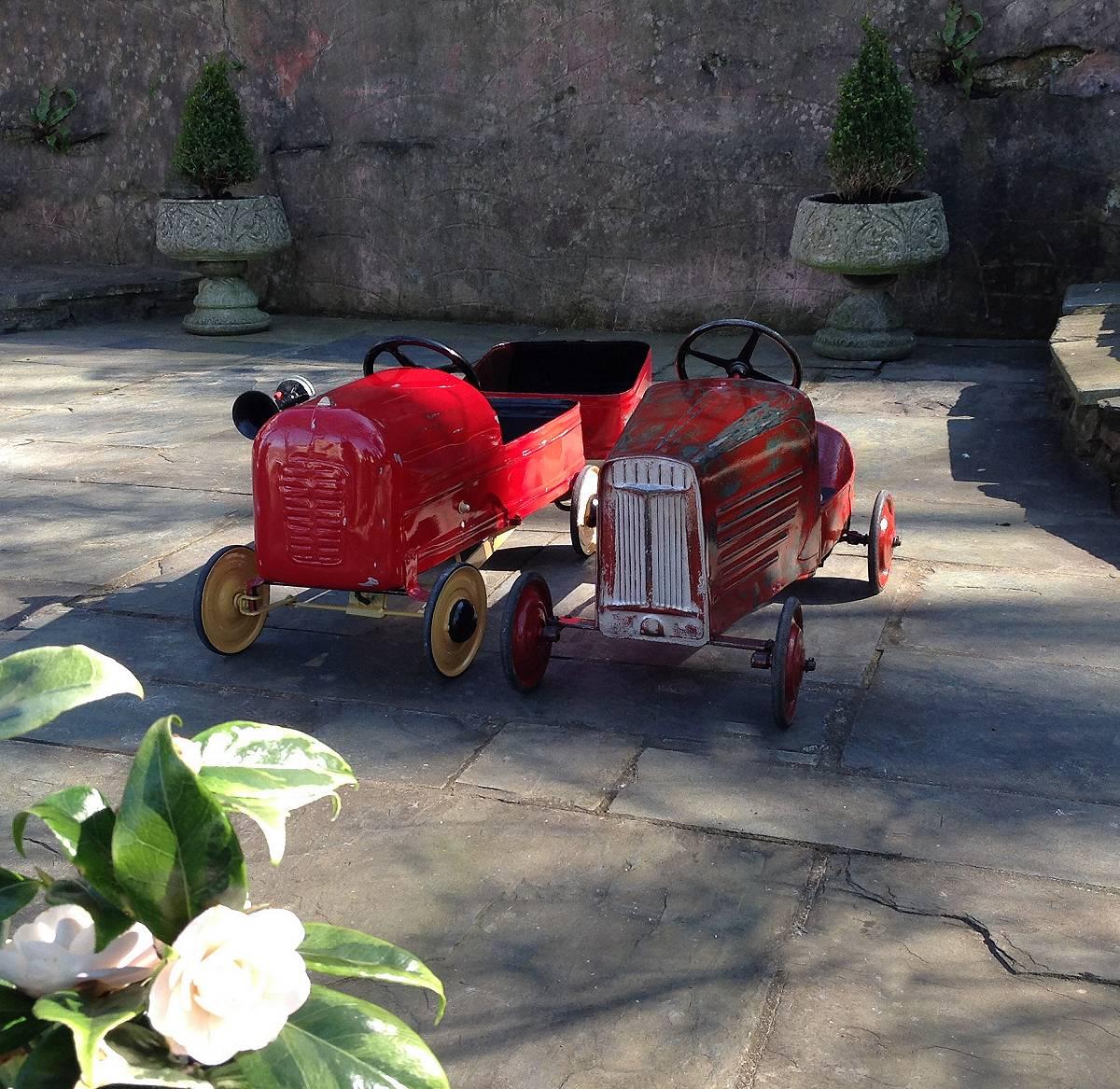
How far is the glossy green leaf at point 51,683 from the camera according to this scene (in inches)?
41.1

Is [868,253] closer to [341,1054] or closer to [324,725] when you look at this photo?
[324,725]

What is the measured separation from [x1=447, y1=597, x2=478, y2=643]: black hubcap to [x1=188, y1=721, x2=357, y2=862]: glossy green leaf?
3.24m

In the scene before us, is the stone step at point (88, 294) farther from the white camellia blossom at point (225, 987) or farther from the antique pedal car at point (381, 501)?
the white camellia blossom at point (225, 987)

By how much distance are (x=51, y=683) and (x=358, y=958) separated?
0.33 meters

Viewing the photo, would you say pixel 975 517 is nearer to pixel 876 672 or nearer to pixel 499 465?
pixel 876 672

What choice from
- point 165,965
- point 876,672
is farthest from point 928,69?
point 165,965

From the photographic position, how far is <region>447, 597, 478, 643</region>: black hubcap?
14.5 ft

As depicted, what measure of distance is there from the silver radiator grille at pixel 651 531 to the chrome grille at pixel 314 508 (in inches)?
32.6

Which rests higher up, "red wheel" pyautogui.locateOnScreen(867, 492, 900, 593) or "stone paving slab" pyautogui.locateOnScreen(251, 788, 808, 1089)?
"red wheel" pyautogui.locateOnScreen(867, 492, 900, 593)

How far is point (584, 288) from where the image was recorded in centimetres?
1039

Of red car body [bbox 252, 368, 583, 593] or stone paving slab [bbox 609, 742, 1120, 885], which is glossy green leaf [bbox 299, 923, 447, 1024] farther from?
red car body [bbox 252, 368, 583, 593]

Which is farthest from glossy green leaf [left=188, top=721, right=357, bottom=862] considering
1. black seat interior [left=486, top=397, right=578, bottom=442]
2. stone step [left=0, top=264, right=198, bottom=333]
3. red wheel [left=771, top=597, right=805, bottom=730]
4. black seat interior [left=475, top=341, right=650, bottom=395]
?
stone step [left=0, top=264, right=198, bottom=333]

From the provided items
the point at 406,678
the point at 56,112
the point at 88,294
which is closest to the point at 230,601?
the point at 406,678

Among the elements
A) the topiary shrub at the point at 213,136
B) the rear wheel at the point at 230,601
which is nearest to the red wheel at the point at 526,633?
the rear wheel at the point at 230,601
